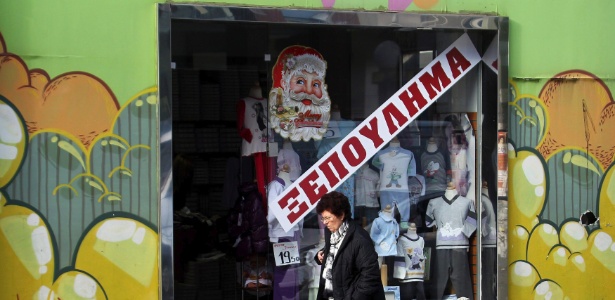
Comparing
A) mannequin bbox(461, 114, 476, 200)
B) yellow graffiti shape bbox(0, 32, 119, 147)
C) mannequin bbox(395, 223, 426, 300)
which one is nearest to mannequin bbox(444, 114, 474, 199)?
mannequin bbox(461, 114, 476, 200)

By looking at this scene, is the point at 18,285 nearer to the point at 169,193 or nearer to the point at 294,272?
the point at 169,193

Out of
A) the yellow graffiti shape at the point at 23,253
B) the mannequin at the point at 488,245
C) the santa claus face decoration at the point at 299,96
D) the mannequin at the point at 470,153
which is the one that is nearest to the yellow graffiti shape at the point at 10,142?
the yellow graffiti shape at the point at 23,253

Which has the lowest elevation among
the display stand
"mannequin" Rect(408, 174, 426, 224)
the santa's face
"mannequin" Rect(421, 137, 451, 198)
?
the display stand

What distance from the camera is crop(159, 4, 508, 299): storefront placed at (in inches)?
301

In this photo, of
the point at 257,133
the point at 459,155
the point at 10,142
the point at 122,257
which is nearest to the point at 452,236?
the point at 459,155

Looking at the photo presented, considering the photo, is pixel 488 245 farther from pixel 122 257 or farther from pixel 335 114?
pixel 122 257

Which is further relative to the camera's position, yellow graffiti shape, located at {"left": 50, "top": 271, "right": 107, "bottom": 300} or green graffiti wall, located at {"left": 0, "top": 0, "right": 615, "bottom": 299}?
yellow graffiti shape, located at {"left": 50, "top": 271, "right": 107, "bottom": 300}

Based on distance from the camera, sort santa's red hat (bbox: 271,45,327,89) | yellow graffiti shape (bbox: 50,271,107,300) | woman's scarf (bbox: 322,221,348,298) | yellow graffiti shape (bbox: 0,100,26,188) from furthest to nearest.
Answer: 1. santa's red hat (bbox: 271,45,327,89)
2. yellow graffiti shape (bbox: 50,271,107,300)
3. yellow graffiti shape (bbox: 0,100,26,188)
4. woman's scarf (bbox: 322,221,348,298)

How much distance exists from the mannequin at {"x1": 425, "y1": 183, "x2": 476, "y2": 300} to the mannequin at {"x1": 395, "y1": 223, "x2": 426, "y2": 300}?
148mm

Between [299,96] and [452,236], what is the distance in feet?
6.28

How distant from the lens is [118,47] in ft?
21.8

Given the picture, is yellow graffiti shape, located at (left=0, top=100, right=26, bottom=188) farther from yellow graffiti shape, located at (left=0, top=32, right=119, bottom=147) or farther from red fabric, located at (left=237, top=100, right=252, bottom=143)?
red fabric, located at (left=237, top=100, right=252, bottom=143)

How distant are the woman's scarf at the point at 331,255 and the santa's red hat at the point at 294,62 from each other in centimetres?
196

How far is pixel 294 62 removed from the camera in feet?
25.2
